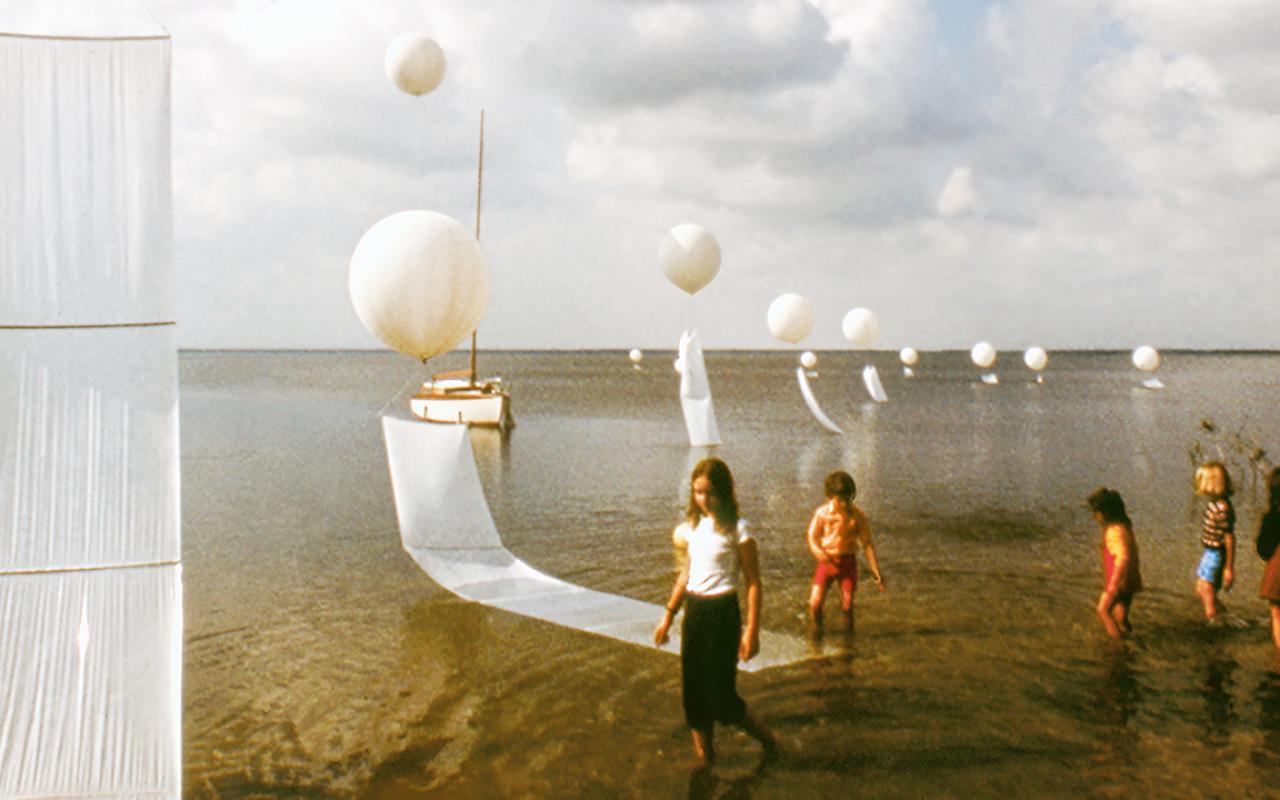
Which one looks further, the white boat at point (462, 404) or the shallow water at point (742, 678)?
the white boat at point (462, 404)

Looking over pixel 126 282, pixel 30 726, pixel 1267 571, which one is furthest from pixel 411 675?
pixel 1267 571

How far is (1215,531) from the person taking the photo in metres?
8.12

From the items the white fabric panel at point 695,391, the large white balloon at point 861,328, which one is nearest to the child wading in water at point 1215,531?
the white fabric panel at point 695,391

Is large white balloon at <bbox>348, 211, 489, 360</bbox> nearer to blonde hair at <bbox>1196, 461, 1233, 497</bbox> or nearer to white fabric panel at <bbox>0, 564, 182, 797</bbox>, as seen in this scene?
white fabric panel at <bbox>0, 564, 182, 797</bbox>

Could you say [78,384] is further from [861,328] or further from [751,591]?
[861,328]

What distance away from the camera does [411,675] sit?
7.79 meters

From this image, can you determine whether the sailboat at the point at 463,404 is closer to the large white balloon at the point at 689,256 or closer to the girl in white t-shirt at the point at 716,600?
the large white balloon at the point at 689,256

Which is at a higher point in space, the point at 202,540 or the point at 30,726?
the point at 30,726

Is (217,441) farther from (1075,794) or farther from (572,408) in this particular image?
(1075,794)

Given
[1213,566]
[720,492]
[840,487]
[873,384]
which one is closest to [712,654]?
[720,492]

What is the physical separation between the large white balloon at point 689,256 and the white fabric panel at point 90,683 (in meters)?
11.9

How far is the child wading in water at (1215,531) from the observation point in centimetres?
773

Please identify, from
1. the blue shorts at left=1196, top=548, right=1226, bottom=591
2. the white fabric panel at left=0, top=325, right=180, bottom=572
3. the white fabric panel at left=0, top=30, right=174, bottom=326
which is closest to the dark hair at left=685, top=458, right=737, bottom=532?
the white fabric panel at left=0, top=325, right=180, bottom=572

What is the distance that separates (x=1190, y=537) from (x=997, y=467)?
31.7ft
